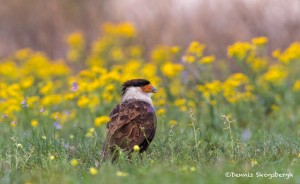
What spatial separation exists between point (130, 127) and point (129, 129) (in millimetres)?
31

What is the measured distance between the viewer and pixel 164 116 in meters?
8.69

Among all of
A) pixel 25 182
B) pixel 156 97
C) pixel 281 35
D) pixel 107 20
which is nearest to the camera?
pixel 25 182

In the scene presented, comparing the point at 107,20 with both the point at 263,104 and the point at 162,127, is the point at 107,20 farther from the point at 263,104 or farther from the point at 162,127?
the point at 162,127

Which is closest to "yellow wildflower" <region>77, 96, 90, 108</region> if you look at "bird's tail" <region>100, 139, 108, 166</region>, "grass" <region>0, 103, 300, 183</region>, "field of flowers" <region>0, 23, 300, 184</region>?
"field of flowers" <region>0, 23, 300, 184</region>

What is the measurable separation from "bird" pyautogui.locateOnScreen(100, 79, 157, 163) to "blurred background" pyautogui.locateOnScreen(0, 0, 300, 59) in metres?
6.78

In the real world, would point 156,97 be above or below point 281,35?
below

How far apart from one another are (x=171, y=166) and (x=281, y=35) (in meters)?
8.63

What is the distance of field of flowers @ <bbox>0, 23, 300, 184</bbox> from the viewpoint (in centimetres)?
637

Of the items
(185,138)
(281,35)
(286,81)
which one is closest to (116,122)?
(185,138)

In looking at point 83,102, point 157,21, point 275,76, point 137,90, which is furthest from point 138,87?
point 157,21

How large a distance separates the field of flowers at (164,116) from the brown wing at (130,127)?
18 cm

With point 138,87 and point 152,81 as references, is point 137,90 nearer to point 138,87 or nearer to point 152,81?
point 138,87

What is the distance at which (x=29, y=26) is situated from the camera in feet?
51.1

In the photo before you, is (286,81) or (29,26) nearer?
(286,81)
